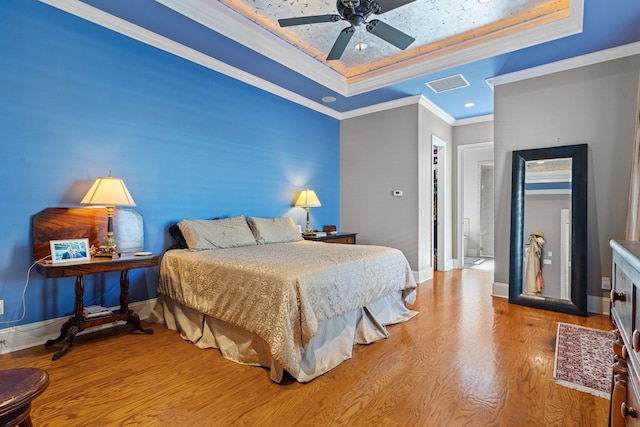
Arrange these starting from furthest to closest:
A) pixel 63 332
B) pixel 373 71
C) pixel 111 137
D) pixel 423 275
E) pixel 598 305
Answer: pixel 423 275, pixel 373 71, pixel 598 305, pixel 111 137, pixel 63 332

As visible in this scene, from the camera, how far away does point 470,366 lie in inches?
87.8

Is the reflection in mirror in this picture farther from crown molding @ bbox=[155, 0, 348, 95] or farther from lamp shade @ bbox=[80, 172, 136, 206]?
A: lamp shade @ bbox=[80, 172, 136, 206]

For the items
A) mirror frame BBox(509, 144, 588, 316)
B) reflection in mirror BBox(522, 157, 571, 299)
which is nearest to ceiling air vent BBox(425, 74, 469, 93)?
mirror frame BBox(509, 144, 588, 316)

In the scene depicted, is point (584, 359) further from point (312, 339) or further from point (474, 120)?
point (474, 120)

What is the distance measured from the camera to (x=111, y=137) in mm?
2932

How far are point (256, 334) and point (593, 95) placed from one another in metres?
4.21

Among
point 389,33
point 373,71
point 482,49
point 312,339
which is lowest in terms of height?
point 312,339

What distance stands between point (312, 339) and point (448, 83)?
3678 millimetres

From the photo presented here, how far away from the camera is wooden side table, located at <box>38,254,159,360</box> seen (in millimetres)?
2344

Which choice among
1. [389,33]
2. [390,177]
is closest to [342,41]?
[389,33]

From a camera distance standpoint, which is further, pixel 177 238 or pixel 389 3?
pixel 177 238

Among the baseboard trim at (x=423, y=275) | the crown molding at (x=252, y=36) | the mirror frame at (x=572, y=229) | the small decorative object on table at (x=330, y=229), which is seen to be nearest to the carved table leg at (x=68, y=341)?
the crown molding at (x=252, y=36)

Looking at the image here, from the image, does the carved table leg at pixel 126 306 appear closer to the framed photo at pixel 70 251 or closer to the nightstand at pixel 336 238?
the framed photo at pixel 70 251

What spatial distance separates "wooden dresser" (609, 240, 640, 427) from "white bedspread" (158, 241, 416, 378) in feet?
4.70
